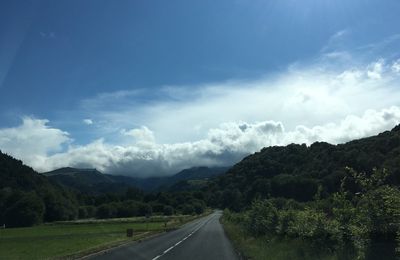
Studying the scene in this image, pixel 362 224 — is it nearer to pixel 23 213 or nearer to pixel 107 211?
pixel 23 213

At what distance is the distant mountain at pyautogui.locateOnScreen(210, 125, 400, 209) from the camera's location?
6768cm

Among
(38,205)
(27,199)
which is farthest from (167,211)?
(27,199)

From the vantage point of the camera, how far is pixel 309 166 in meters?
119

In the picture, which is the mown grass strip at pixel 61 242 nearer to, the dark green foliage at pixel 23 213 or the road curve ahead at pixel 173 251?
the road curve ahead at pixel 173 251

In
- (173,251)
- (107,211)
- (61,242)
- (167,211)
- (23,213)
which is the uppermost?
(107,211)

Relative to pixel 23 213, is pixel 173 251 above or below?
below

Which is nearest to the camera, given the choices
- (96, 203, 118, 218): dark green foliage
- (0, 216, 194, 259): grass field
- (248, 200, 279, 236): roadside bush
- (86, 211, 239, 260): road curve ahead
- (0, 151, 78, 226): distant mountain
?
(86, 211, 239, 260): road curve ahead

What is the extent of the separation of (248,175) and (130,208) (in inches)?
1722

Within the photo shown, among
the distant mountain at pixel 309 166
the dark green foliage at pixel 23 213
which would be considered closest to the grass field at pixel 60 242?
the distant mountain at pixel 309 166

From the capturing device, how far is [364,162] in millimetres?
69625

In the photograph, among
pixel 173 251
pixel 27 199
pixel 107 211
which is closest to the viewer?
pixel 173 251

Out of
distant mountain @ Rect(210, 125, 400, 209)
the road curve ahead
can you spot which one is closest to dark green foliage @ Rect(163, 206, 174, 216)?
distant mountain @ Rect(210, 125, 400, 209)

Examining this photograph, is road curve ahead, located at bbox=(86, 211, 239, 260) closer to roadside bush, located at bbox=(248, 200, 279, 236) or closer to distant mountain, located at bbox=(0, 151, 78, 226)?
roadside bush, located at bbox=(248, 200, 279, 236)

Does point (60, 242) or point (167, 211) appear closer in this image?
point (60, 242)
